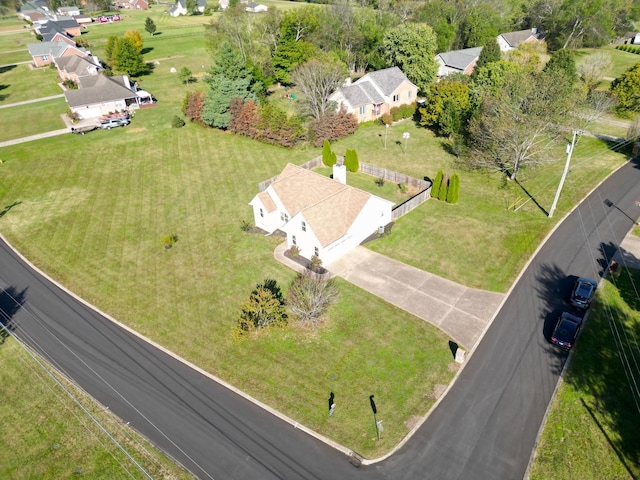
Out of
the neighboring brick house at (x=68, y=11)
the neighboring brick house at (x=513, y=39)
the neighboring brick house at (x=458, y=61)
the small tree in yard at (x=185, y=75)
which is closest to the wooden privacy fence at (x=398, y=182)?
the neighboring brick house at (x=458, y=61)

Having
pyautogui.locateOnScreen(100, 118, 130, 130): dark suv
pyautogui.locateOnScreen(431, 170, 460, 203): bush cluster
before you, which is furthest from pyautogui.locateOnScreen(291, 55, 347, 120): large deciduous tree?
pyautogui.locateOnScreen(100, 118, 130, 130): dark suv

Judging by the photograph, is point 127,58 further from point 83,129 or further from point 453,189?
point 453,189

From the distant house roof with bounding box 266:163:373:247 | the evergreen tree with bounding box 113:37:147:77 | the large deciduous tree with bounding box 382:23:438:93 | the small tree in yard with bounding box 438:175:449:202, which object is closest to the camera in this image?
the distant house roof with bounding box 266:163:373:247

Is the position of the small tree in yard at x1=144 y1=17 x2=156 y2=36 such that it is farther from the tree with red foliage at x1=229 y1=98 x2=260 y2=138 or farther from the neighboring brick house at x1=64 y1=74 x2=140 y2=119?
the tree with red foliage at x1=229 y1=98 x2=260 y2=138

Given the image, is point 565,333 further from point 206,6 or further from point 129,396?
point 206,6

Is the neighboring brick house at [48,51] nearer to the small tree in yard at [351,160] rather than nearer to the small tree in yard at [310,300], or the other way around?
the small tree in yard at [351,160]

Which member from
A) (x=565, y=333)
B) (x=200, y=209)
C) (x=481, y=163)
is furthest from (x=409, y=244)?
(x=200, y=209)

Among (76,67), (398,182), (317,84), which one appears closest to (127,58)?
(76,67)
